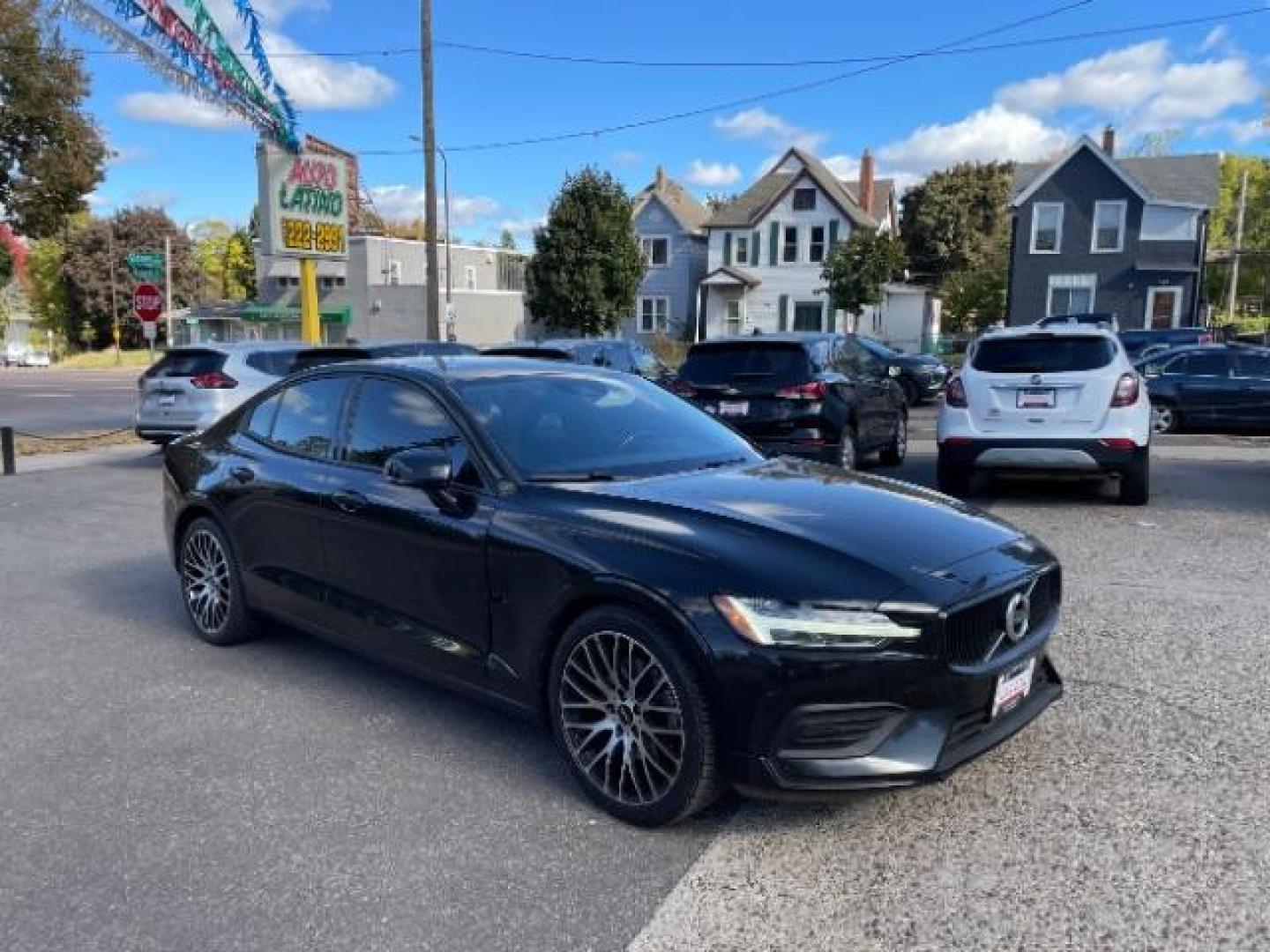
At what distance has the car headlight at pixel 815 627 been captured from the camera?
3000 millimetres

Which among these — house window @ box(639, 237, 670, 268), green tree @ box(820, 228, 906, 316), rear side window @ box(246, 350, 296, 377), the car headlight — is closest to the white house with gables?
house window @ box(639, 237, 670, 268)

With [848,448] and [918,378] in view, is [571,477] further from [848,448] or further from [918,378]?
[918,378]

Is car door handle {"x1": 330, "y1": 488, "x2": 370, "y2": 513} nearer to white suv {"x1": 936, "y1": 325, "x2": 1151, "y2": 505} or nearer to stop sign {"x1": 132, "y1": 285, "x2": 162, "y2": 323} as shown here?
white suv {"x1": 936, "y1": 325, "x2": 1151, "y2": 505}

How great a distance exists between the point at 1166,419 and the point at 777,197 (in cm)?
2908

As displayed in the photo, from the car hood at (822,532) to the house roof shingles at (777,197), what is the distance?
38.7 meters

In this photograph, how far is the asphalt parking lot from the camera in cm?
280

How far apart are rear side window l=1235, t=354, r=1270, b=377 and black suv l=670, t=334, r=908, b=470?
8.91 metres

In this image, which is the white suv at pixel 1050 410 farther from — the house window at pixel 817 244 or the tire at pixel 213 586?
the house window at pixel 817 244

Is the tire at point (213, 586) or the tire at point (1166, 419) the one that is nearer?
the tire at point (213, 586)

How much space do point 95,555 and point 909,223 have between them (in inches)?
2532

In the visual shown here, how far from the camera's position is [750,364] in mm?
9812

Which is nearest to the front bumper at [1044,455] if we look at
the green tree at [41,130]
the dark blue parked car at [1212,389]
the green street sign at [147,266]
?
the dark blue parked car at [1212,389]

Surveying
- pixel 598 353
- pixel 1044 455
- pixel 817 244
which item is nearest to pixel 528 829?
pixel 1044 455

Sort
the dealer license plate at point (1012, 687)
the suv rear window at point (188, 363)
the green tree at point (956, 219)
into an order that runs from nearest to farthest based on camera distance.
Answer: the dealer license plate at point (1012, 687), the suv rear window at point (188, 363), the green tree at point (956, 219)
